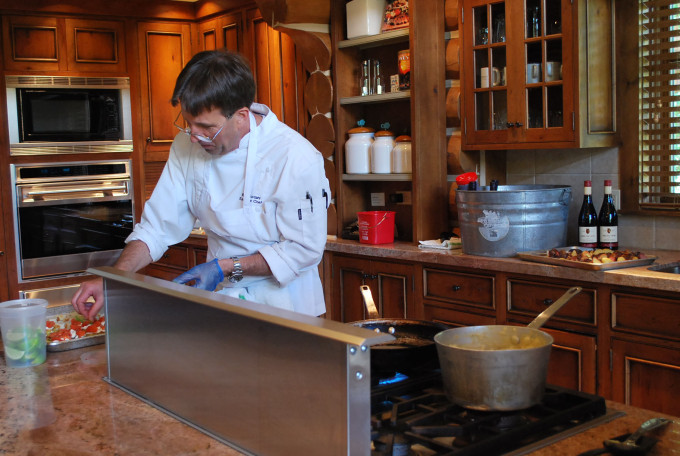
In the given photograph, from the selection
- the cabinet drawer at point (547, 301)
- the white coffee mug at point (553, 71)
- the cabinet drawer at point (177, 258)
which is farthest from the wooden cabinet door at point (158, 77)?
the cabinet drawer at point (547, 301)

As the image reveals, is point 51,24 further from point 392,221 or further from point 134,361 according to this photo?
point 134,361

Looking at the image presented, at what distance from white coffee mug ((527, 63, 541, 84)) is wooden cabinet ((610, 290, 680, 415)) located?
1.03m

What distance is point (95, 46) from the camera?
200 inches

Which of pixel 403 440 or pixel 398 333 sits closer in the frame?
pixel 403 440

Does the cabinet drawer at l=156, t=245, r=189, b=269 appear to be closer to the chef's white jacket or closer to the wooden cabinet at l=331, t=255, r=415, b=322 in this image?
the wooden cabinet at l=331, t=255, r=415, b=322

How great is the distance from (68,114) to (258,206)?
3377 millimetres

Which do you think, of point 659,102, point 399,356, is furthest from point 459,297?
point 399,356

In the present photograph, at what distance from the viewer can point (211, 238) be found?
2.31m

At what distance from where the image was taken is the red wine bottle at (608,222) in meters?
3.11

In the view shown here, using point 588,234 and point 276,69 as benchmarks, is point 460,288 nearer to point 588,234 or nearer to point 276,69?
point 588,234

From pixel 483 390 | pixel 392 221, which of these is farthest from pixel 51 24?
pixel 483 390

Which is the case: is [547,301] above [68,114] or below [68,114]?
below

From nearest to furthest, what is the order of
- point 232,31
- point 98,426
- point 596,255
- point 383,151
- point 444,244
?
point 98,426 → point 596,255 → point 444,244 → point 383,151 → point 232,31

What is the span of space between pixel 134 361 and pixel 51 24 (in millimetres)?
3944
